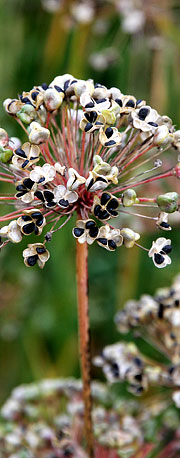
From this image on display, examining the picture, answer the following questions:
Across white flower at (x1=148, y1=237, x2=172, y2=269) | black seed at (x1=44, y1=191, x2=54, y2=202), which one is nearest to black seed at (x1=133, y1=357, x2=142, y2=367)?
white flower at (x1=148, y1=237, x2=172, y2=269)

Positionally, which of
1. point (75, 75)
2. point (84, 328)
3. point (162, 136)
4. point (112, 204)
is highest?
point (75, 75)

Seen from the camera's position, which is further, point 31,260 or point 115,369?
point 115,369

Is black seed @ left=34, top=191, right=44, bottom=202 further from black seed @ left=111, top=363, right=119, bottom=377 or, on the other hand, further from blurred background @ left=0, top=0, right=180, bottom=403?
blurred background @ left=0, top=0, right=180, bottom=403

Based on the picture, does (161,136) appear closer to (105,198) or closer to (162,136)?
(162,136)

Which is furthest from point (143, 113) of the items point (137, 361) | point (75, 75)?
point (75, 75)

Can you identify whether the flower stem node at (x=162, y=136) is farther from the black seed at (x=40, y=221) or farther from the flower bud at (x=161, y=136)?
the black seed at (x=40, y=221)

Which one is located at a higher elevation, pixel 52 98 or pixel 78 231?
pixel 52 98

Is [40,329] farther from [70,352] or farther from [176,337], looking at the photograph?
[176,337]

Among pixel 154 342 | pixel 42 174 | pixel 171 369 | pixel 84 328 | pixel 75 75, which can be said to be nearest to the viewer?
pixel 42 174
